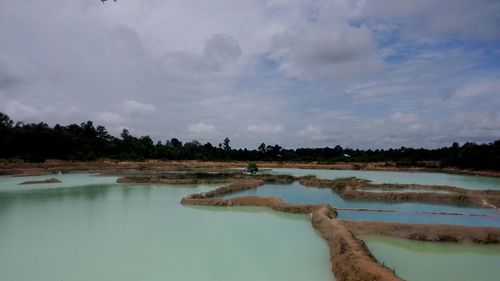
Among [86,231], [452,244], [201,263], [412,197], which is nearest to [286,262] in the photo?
[201,263]

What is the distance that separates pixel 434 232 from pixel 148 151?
64195mm

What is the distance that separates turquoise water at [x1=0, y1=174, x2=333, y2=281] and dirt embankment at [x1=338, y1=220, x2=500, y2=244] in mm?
1830

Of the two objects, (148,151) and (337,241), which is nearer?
(337,241)

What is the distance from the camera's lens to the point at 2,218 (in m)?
16.0

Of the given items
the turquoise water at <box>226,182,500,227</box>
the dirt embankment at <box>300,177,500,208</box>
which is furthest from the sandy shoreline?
the dirt embankment at <box>300,177,500,208</box>

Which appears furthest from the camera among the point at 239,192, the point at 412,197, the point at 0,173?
the point at 0,173

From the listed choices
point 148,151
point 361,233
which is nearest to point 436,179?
point 361,233

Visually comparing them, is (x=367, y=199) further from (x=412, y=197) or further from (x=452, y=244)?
(x=452, y=244)

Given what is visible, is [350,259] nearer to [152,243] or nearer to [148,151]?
[152,243]

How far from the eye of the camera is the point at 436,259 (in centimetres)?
1020

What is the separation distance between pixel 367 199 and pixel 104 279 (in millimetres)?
16018

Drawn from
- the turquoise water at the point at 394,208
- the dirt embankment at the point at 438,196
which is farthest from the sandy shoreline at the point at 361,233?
the dirt embankment at the point at 438,196

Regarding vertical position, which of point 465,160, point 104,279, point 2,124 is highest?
point 2,124

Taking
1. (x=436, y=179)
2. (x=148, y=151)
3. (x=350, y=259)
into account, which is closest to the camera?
Result: (x=350, y=259)
